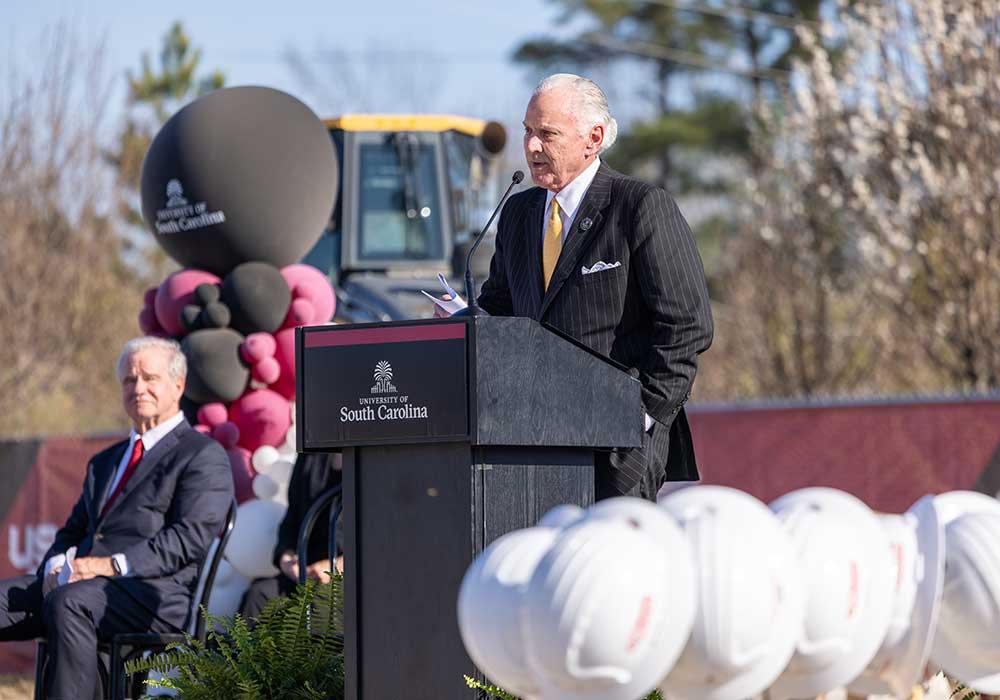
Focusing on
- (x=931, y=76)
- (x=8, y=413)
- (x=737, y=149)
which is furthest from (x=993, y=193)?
(x=737, y=149)

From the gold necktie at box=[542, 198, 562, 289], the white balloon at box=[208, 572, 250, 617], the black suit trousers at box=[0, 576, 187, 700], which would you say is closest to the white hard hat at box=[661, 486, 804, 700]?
the gold necktie at box=[542, 198, 562, 289]

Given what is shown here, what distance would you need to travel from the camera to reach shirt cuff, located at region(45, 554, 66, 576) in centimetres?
535

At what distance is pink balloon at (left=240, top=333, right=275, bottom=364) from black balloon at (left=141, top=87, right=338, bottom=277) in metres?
0.40

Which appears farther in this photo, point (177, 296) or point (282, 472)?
point (177, 296)

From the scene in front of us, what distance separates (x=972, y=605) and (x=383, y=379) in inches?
53.3

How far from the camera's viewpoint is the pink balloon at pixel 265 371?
7227 millimetres

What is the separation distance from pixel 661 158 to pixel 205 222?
24779 millimetres

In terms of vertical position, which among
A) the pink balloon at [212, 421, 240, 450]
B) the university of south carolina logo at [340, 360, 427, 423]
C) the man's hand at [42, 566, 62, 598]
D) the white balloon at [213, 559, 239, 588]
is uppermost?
the university of south carolina logo at [340, 360, 427, 423]

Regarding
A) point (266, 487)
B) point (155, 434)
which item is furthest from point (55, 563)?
point (266, 487)

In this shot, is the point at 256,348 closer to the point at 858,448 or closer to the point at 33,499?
the point at 33,499

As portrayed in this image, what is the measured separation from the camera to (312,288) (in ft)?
24.6

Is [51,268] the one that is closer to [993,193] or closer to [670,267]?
[993,193]

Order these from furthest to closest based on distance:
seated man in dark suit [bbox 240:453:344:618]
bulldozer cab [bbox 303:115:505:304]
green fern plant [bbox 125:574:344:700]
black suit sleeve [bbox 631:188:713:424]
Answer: bulldozer cab [bbox 303:115:505:304] → seated man in dark suit [bbox 240:453:344:618] → green fern plant [bbox 125:574:344:700] → black suit sleeve [bbox 631:188:713:424]

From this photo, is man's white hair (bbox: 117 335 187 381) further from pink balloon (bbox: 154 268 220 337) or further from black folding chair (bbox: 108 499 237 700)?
pink balloon (bbox: 154 268 220 337)
